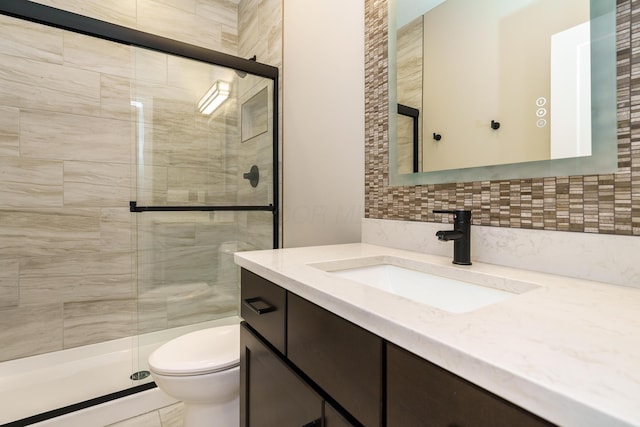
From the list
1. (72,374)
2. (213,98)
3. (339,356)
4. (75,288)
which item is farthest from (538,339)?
(75,288)

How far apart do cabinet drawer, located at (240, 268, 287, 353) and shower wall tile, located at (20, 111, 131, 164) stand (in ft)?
5.38

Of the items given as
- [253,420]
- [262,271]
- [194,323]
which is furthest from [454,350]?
[194,323]

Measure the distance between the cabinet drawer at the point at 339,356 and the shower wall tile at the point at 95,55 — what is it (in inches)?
79.8

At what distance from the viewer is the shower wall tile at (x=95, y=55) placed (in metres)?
1.93

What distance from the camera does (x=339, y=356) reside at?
56cm

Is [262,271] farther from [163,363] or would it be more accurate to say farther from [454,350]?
[163,363]

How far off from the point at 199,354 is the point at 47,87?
185cm

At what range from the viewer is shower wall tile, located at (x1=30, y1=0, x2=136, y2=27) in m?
1.94

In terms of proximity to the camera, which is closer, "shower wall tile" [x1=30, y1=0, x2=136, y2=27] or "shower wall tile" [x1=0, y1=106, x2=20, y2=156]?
"shower wall tile" [x1=0, y1=106, x2=20, y2=156]

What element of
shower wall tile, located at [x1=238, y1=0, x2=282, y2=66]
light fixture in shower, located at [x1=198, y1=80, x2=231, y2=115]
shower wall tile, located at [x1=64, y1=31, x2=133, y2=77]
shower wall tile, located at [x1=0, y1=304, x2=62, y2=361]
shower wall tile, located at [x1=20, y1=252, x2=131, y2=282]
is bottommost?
shower wall tile, located at [x1=0, y1=304, x2=62, y2=361]

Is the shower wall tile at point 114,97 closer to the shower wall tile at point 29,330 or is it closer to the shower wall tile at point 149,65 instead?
the shower wall tile at point 149,65

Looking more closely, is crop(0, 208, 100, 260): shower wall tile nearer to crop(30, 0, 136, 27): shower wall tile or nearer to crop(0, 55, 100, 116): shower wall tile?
crop(0, 55, 100, 116): shower wall tile

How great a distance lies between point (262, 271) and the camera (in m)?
0.83

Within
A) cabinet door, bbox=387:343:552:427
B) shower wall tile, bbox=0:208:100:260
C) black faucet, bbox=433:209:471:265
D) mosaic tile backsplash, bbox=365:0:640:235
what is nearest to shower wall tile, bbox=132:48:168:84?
shower wall tile, bbox=0:208:100:260
